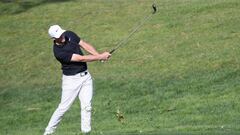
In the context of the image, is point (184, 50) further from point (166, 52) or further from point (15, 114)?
point (15, 114)

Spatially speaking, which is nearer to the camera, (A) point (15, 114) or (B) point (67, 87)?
(B) point (67, 87)

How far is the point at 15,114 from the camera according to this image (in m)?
18.9

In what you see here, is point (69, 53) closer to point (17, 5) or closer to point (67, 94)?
point (67, 94)

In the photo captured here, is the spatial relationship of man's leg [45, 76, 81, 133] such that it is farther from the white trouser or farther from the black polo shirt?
the black polo shirt

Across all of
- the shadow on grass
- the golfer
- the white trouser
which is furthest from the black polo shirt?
the shadow on grass

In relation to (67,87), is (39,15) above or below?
below

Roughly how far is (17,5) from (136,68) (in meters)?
11.9

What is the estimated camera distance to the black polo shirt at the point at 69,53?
39.5 ft

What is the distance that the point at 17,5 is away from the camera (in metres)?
31.7

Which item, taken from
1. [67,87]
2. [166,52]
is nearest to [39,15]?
[166,52]

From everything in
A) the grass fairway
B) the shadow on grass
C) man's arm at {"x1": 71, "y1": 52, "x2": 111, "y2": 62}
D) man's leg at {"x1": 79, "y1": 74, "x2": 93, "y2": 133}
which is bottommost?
the shadow on grass

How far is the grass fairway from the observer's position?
15.9 metres

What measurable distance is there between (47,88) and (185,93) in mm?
4665

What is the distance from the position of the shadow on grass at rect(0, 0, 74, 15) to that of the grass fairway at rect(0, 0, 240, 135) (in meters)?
0.17
